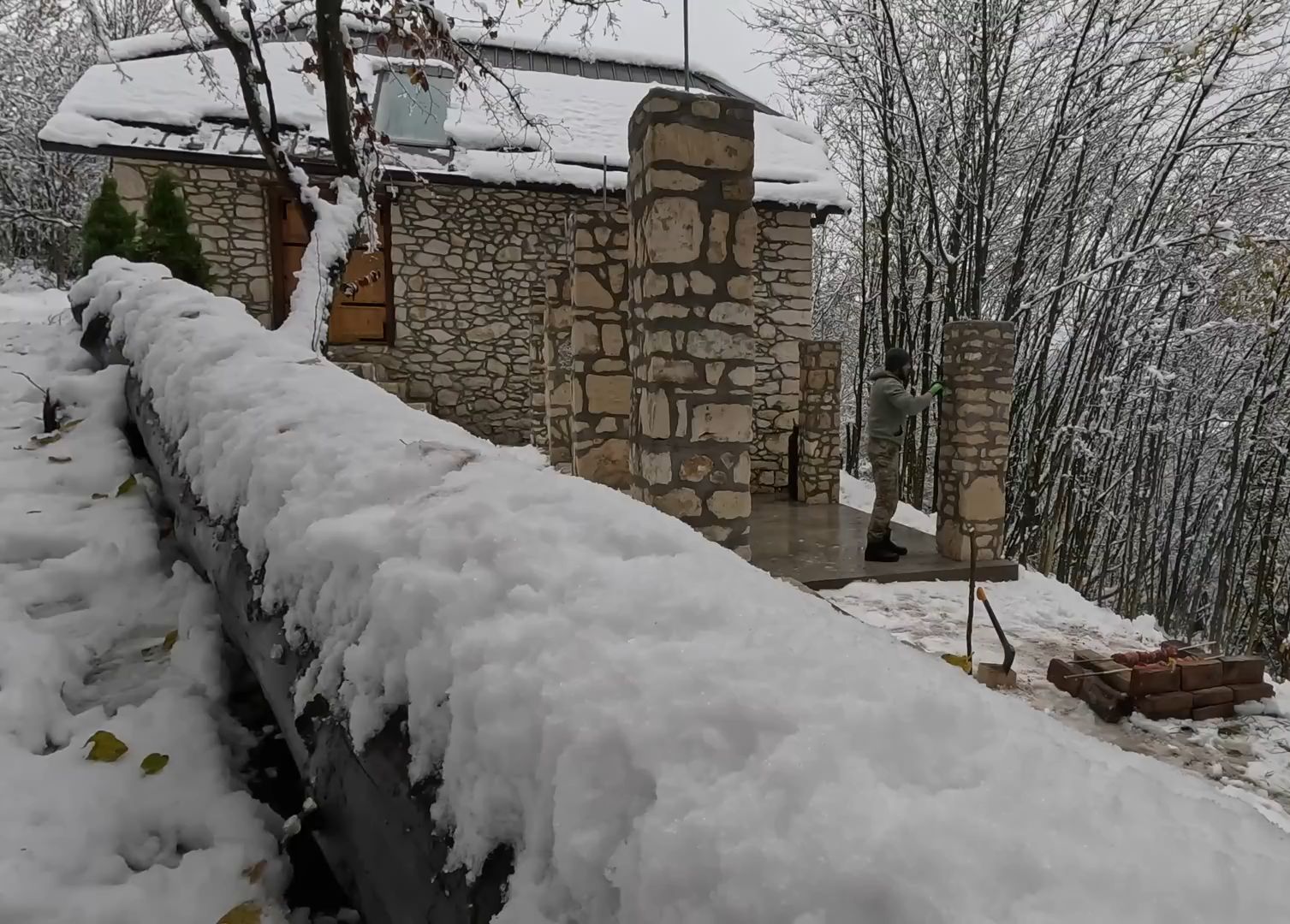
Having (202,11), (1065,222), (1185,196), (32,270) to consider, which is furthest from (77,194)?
(1185,196)

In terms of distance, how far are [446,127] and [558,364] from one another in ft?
15.2

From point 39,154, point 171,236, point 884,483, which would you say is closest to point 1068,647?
point 884,483

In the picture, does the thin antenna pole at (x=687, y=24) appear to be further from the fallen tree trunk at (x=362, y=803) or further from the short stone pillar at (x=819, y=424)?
the short stone pillar at (x=819, y=424)

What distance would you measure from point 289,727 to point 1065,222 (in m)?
9.68

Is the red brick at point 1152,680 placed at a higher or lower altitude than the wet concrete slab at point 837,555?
higher

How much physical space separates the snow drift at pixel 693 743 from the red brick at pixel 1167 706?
3.60 meters

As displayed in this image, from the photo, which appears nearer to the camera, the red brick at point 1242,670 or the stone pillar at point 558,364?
the red brick at point 1242,670

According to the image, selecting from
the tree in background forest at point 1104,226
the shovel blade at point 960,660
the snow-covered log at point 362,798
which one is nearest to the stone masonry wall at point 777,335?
the tree in background forest at point 1104,226

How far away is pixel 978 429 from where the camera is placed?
247 inches

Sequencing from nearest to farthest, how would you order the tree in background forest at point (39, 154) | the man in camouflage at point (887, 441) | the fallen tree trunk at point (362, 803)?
the fallen tree trunk at point (362, 803)
the man in camouflage at point (887, 441)
the tree in background forest at point (39, 154)

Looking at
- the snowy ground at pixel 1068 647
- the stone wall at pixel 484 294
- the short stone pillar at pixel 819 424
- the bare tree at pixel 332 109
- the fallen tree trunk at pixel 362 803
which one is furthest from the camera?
the stone wall at pixel 484 294

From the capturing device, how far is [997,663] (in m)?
4.16

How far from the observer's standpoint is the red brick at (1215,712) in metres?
3.74

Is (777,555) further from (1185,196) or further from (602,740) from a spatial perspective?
(1185,196)
